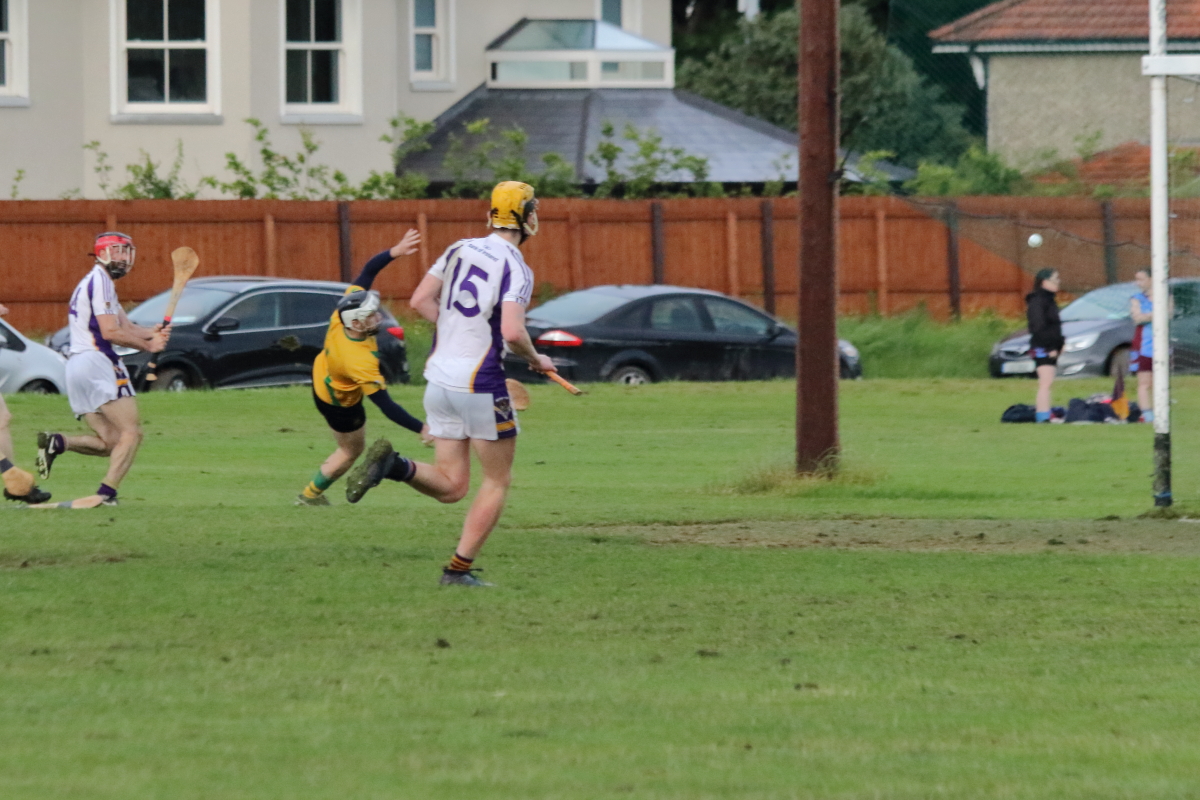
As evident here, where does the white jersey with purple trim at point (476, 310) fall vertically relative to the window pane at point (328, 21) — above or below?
below

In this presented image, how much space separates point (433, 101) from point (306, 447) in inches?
732

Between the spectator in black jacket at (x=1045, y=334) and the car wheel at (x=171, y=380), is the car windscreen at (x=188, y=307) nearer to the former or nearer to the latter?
the car wheel at (x=171, y=380)

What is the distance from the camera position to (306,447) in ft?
58.3

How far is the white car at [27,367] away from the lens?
21578 millimetres

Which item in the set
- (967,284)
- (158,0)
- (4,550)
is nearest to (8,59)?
(158,0)

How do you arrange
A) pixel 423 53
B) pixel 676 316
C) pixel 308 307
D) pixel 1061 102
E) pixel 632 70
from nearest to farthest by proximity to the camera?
pixel 308 307
pixel 676 316
pixel 423 53
pixel 632 70
pixel 1061 102

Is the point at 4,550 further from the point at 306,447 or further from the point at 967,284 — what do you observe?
the point at 967,284

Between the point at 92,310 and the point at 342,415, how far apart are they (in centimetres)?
153

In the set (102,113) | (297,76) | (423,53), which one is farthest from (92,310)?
(423,53)

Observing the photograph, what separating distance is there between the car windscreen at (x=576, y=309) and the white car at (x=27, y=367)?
17.4 ft

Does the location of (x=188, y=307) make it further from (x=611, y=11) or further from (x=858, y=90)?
(x=858, y=90)

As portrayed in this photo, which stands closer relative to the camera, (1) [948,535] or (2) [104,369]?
(1) [948,535]

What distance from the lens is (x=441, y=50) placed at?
3578 centimetres

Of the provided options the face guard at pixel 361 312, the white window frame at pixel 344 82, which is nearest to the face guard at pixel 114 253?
the face guard at pixel 361 312
